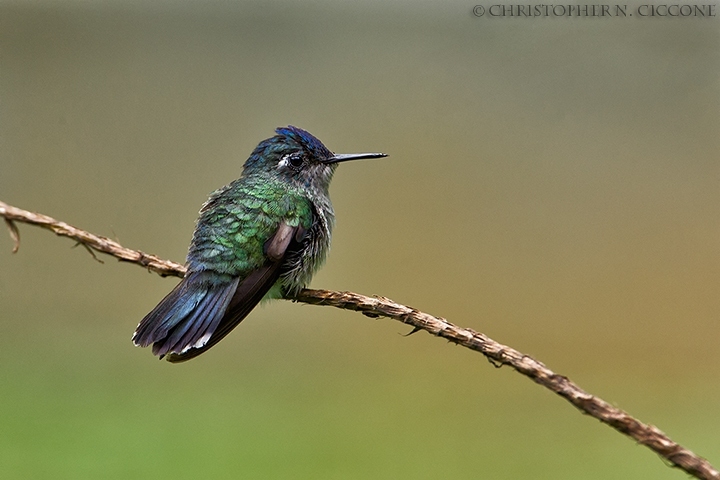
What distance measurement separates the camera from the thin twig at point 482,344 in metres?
1.18

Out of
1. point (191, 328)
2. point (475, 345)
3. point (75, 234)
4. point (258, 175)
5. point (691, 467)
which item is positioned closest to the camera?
point (691, 467)

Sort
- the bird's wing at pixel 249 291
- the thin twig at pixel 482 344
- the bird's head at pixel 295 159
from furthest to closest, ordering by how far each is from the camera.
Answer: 1. the bird's head at pixel 295 159
2. the bird's wing at pixel 249 291
3. the thin twig at pixel 482 344

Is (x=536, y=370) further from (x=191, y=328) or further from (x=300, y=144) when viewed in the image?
(x=300, y=144)

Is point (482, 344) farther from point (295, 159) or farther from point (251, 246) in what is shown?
point (295, 159)

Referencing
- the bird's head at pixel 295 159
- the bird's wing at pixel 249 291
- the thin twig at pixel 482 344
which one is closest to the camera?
the thin twig at pixel 482 344

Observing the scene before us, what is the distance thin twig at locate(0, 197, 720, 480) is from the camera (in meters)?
1.18

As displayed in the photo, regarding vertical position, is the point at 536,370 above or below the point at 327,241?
below

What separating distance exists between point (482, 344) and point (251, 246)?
1.20 metres

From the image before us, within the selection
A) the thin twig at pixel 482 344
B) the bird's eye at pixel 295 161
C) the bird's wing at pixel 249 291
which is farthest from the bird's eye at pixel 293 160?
the thin twig at pixel 482 344

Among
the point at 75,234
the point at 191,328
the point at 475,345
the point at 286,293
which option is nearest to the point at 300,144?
the point at 286,293

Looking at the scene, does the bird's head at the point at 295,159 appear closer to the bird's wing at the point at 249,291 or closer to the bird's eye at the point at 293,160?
the bird's eye at the point at 293,160

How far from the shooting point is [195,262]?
240cm

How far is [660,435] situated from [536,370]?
24 centimetres

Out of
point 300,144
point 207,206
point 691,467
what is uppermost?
point 300,144
